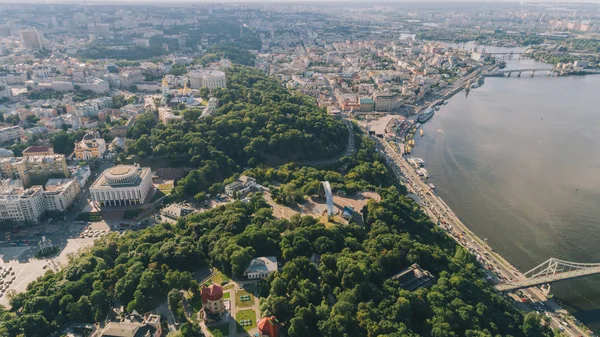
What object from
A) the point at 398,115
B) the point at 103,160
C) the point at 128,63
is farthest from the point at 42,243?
the point at 128,63

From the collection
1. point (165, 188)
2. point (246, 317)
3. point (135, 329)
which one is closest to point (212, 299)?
point (246, 317)

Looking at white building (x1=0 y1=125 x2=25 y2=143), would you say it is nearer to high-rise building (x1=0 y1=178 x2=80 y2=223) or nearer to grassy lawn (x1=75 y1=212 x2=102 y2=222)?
high-rise building (x1=0 y1=178 x2=80 y2=223)

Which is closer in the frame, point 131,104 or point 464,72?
point 131,104

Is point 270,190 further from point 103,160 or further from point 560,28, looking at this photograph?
point 560,28

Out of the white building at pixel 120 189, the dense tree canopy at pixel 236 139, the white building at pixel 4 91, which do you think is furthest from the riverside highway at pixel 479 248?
the white building at pixel 4 91

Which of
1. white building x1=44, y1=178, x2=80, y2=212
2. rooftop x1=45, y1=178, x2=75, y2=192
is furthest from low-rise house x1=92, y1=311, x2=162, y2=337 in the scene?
rooftop x1=45, y1=178, x2=75, y2=192

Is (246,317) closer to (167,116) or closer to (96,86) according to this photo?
(167,116)

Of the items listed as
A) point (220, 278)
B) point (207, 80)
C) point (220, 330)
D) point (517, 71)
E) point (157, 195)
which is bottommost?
point (517, 71)
